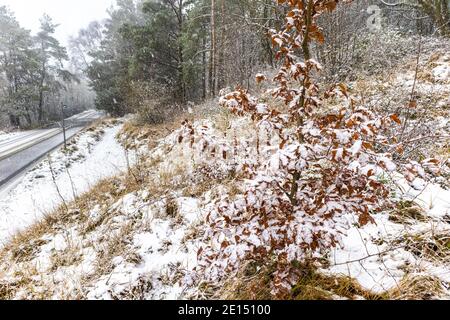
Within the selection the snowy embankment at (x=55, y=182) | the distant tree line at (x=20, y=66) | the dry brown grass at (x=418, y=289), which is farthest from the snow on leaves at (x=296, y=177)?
the distant tree line at (x=20, y=66)

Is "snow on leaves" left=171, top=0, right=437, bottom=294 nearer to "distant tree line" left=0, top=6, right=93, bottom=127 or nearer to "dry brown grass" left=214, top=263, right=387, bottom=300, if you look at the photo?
"dry brown grass" left=214, top=263, right=387, bottom=300

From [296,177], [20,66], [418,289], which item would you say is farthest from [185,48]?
[20,66]

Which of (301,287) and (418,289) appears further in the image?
(301,287)

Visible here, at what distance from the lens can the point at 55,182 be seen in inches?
275

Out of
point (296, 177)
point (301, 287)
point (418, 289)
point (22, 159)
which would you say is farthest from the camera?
point (22, 159)

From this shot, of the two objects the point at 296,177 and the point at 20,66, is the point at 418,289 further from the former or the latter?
the point at 20,66

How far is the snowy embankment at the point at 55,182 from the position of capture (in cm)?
609

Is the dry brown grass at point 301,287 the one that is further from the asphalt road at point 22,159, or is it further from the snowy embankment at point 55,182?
the asphalt road at point 22,159

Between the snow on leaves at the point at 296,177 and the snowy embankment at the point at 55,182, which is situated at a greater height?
the snow on leaves at the point at 296,177

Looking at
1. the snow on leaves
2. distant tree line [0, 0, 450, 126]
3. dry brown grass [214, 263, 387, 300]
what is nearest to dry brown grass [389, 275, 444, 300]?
dry brown grass [214, 263, 387, 300]

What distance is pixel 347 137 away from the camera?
1.54m

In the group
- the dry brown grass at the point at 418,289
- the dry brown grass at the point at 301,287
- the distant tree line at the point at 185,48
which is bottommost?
the dry brown grass at the point at 301,287

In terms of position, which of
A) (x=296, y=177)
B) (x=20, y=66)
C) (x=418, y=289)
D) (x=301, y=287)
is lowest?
(x=301, y=287)

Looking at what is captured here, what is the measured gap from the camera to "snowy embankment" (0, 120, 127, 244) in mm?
6090
